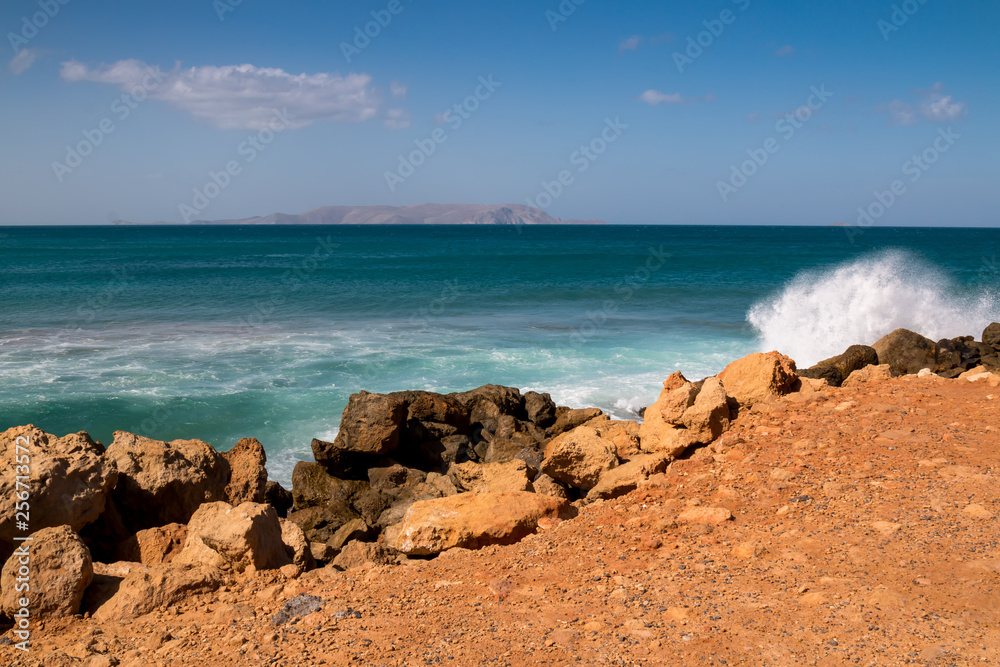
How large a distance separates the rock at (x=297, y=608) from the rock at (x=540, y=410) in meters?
7.49

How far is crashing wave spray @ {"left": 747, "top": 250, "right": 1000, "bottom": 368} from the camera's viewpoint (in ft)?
65.6

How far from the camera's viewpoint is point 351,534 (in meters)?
7.99

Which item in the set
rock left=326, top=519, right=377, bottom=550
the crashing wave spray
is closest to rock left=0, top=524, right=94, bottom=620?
rock left=326, top=519, right=377, bottom=550

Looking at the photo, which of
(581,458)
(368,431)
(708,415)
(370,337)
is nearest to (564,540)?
(581,458)

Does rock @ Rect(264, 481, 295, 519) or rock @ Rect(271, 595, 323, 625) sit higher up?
rock @ Rect(271, 595, 323, 625)

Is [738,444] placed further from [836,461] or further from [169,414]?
[169,414]

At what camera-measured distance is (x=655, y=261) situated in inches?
2297

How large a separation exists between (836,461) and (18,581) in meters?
6.35

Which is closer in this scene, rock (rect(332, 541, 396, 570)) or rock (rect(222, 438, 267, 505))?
rock (rect(332, 541, 396, 570))

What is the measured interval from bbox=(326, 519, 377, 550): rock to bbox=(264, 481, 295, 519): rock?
1553 millimetres

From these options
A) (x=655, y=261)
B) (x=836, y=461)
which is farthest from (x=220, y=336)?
(x=655, y=261)

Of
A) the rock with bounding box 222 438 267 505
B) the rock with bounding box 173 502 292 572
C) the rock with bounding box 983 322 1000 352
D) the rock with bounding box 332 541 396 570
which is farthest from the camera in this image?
the rock with bounding box 983 322 1000 352

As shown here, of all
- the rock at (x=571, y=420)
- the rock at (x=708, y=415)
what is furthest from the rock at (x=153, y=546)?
the rock at (x=571, y=420)

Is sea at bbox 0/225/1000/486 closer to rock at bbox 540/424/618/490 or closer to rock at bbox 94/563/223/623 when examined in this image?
rock at bbox 540/424/618/490
